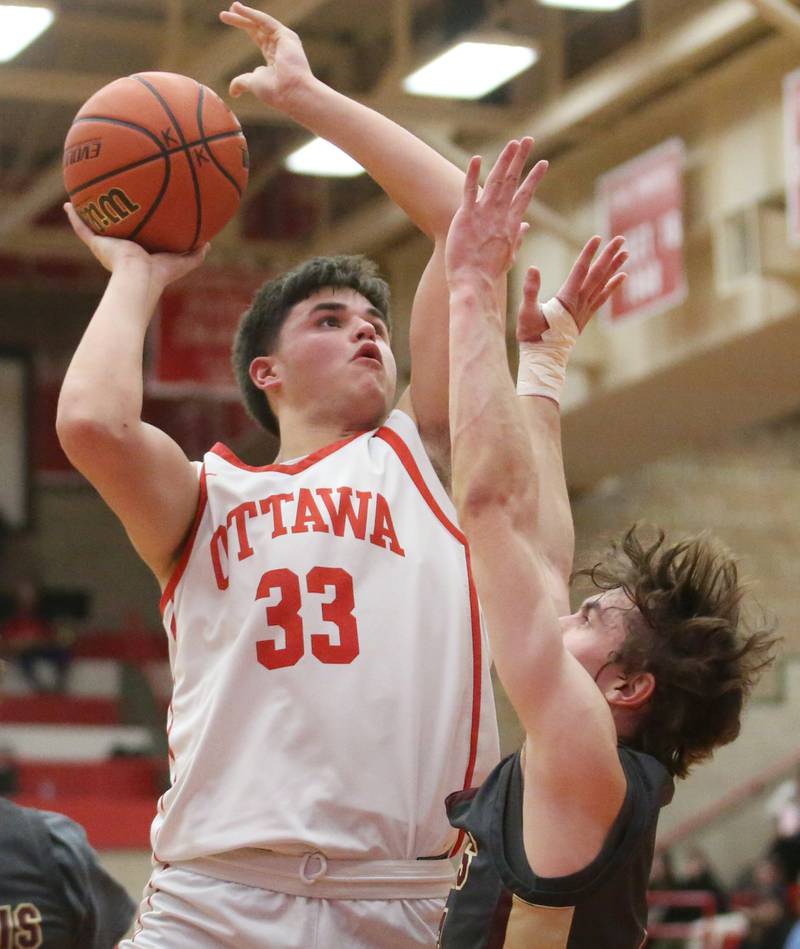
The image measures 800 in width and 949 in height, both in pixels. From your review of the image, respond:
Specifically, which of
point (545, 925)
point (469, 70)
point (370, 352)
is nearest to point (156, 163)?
point (370, 352)

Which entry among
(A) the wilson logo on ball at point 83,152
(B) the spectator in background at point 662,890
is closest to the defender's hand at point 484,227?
Result: (A) the wilson logo on ball at point 83,152

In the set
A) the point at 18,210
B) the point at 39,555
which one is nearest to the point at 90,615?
the point at 39,555

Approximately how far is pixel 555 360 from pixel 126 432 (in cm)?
93

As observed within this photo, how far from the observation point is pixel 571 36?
13.6m

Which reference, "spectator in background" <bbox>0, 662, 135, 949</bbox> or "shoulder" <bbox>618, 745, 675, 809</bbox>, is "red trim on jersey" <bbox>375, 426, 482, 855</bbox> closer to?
"shoulder" <bbox>618, 745, 675, 809</bbox>

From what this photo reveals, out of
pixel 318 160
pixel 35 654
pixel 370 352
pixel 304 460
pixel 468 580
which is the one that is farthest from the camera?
pixel 35 654

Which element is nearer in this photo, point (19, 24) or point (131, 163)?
point (131, 163)

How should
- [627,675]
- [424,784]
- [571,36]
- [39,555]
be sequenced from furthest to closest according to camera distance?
[39,555] < [571,36] < [424,784] < [627,675]

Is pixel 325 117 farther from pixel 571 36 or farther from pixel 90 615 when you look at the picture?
pixel 90 615

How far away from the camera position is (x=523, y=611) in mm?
2711

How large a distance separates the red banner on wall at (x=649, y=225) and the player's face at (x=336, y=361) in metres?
7.10

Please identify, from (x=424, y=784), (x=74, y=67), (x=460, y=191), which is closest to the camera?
(x=424, y=784)

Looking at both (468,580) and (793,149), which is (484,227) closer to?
(468,580)

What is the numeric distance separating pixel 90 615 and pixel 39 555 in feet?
2.97
